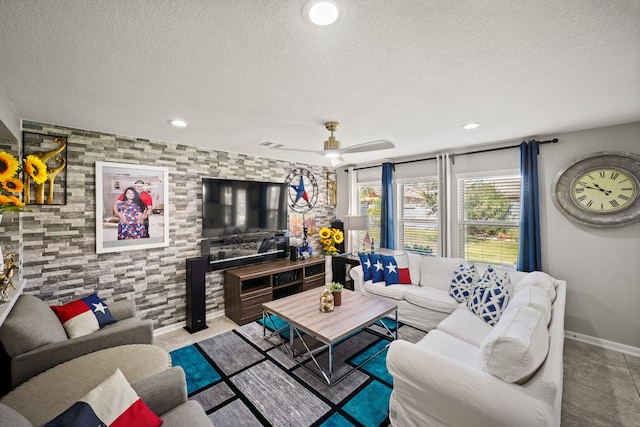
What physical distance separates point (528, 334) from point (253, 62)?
2.21m

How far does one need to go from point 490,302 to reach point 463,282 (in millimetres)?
526

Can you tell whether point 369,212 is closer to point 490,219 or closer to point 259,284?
point 490,219

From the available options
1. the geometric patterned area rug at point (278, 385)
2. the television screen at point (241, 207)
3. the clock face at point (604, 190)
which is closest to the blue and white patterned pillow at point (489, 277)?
the clock face at point (604, 190)

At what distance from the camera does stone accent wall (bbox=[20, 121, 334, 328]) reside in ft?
8.51

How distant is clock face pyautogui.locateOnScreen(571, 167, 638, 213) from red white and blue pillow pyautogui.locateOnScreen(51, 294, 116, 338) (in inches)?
199

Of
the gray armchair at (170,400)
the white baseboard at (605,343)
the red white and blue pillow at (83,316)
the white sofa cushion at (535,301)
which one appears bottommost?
the white baseboard at (605,343)

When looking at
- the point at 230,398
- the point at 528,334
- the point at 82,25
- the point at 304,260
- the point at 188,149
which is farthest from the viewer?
the point at 304,260

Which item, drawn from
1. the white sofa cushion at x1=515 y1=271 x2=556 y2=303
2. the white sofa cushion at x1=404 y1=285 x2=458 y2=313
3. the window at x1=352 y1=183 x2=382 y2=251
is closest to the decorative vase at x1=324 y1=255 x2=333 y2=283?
the window at x1=352 y1=183 x2=382 y2=251

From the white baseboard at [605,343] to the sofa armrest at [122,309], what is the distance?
4.93m

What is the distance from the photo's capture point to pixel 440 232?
4039 millimetres

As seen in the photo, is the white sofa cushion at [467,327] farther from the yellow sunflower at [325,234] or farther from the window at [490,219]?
the yellow sunflower at [325,234]

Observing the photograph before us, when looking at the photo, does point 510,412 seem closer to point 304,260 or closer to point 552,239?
point 552,239

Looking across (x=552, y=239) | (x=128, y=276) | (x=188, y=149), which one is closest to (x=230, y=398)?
(x=128, y=276)

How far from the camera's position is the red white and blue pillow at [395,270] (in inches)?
149
